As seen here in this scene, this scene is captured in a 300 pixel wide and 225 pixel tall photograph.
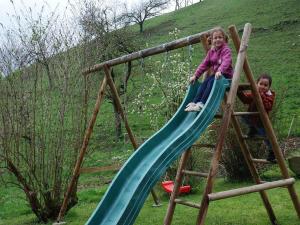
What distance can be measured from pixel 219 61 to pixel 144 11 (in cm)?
4528

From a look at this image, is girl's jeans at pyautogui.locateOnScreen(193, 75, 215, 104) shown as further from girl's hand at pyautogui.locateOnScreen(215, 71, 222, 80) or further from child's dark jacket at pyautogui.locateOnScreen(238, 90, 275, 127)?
child's dark jacket at pyautogui.locateOnScreen(238, 90, 275, 127)

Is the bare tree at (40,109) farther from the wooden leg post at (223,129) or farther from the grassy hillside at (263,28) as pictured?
the grassy hillside at (263,28)

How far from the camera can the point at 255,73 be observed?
13.3 metres

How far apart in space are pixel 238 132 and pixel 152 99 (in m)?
17.3

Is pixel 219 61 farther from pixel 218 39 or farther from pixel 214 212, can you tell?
pixel 214 212

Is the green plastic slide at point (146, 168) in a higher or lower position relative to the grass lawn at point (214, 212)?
higher

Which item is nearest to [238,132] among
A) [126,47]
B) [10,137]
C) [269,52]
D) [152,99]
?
[10,137]

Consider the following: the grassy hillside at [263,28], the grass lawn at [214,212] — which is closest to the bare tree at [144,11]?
the grassy hillside at [263,28]

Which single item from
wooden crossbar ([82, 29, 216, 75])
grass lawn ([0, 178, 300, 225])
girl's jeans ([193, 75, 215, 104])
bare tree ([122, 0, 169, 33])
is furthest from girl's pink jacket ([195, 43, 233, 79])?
bare tree ([122, 0, 169, 33])

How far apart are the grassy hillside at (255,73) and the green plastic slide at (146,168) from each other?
228cm

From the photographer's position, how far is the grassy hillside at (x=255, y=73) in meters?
7.74

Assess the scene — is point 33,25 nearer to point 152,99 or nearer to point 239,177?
point 239,177

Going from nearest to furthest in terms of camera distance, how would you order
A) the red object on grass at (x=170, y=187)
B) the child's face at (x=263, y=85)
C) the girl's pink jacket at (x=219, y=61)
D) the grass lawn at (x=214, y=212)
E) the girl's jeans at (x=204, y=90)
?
the girl's pink jacket at (x=219, y=61) < the girl's jeans at (x=204, y=90) < the child's face at (x=263, y=85) < the grass lawn at (x=214, y=212) < the red object on grass at (x=170, y=187)

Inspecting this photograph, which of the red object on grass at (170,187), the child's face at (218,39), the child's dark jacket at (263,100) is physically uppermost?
the child's face at (218,39)
